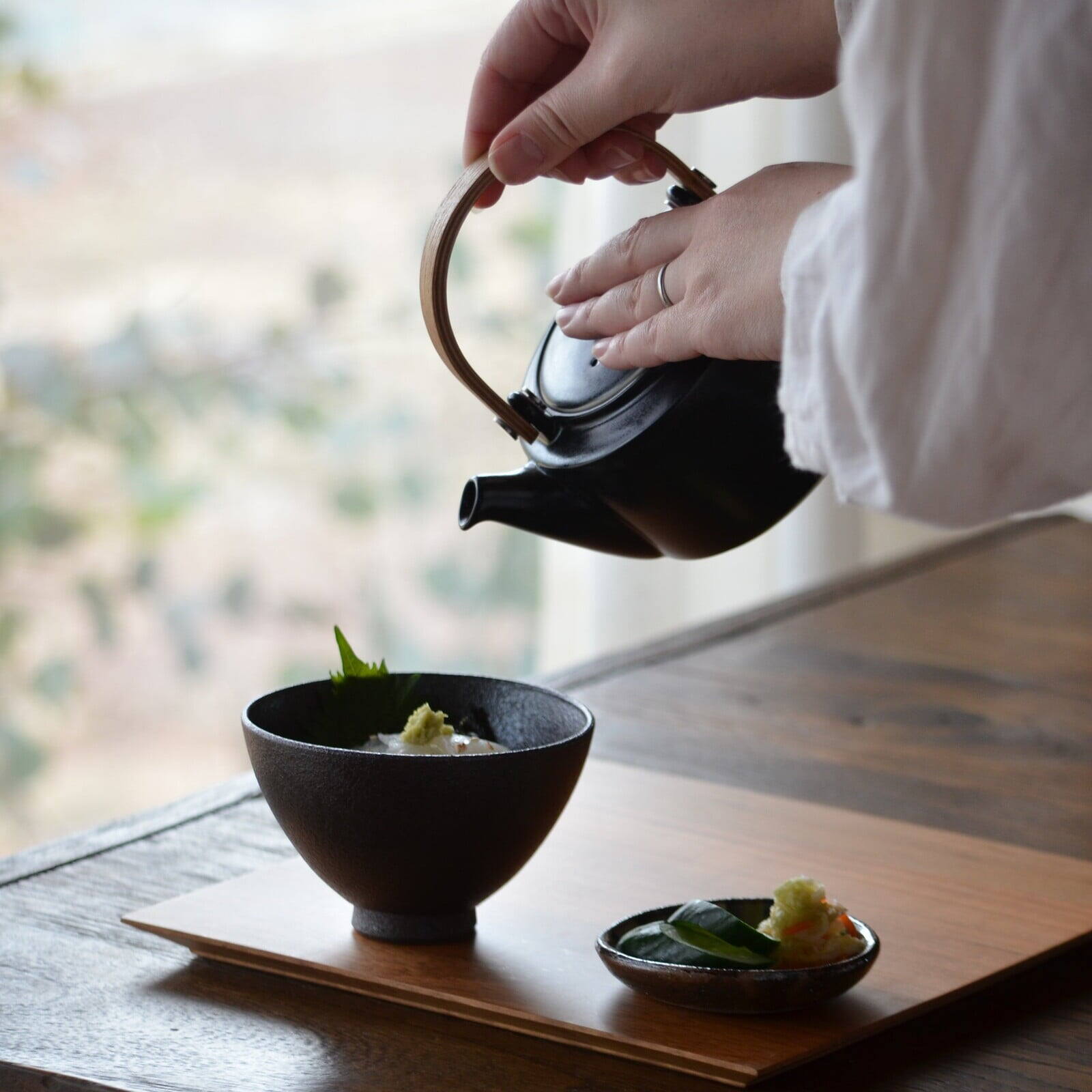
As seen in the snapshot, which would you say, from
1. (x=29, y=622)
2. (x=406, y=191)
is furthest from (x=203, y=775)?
(x=406, y=191)

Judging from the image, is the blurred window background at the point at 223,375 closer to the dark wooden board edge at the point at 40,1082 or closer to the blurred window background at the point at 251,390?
the blurred window background at the point at 251,390

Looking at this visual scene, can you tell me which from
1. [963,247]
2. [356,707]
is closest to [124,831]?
[356,707]

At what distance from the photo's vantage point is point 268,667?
10.2 ft

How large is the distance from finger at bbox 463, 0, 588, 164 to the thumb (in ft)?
0.22

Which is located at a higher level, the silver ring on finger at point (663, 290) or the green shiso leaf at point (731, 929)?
the silver ring on finger at point (663, 290)

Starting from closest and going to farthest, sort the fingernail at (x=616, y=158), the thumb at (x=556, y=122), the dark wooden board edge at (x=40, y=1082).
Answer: the dark wooden board edge at (x=40, y=1082) → the thumb at (x=556, y=122) → the fingernail at (x=616, y=158)

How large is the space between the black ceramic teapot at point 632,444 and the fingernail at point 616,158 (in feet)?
0.25

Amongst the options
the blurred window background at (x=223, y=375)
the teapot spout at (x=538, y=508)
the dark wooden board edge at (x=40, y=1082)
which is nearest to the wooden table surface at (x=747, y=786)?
the dark wooden board edge at (x=40, y=1082)

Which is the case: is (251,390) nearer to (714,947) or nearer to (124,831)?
(124,831)

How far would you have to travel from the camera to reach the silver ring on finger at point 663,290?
0.65 meters

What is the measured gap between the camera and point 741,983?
0.60m

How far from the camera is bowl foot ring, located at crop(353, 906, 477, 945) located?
0.69m

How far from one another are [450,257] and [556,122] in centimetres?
8

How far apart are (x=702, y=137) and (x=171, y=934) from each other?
6.50 feet
